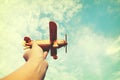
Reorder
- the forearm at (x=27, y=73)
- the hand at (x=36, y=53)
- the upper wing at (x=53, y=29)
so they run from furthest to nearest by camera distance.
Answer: the upper wing at (x=53, y=29)
the hand at (x=36, y=53)
the forearm at (x=27, y=73)

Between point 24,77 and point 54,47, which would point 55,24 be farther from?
point 24,77

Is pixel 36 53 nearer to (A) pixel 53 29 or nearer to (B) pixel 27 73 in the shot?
(B) pixel 27 73

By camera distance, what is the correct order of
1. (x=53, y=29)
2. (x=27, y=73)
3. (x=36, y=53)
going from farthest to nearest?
(x=53, y=29)
(x=36, y=53)
(x=27, y=73)

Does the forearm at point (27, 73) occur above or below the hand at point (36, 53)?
below

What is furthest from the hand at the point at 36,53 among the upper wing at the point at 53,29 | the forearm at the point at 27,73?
the upper wing at the point at 53,29

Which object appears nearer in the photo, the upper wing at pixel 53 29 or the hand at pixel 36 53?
the hand at pixel 36 53

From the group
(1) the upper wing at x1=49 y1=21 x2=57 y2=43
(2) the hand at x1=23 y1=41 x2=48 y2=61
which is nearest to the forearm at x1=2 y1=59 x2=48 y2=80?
(2) the hand at x1=23 y1=41 x2=48 y2=61

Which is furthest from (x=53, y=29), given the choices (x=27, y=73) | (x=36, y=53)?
(x=27, y=73)

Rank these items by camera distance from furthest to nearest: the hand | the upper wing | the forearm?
the upper wing → the hand → the forearm

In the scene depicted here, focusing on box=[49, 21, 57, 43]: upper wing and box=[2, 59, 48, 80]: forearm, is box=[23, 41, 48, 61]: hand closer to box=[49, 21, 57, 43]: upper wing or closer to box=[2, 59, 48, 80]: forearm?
box=[2, 59, 48, 80]: forearm

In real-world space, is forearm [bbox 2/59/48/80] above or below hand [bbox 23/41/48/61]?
below

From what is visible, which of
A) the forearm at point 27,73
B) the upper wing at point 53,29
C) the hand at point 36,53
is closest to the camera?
the forearm at point 27,73

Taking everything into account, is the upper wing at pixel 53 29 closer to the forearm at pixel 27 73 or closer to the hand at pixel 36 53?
the hand at pixel 36 53
